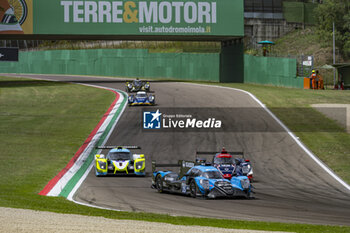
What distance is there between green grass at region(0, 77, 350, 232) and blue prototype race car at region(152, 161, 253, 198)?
12.9 feet

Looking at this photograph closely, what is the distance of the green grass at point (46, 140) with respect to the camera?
578 inches

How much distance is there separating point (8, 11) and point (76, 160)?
31.5 metres

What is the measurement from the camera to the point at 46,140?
3152cm

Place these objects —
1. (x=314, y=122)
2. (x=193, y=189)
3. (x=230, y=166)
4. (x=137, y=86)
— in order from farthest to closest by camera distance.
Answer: (x=137, y=86) < (x=314, y=122) < (x=230, y=166) < (x=193, y=189)

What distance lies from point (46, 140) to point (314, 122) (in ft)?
55.1

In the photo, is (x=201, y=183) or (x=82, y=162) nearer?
(x=201, y=183)

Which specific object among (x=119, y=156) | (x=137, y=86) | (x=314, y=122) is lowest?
(x=119, y=156)

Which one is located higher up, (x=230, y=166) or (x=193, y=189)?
(x=230, y=166)

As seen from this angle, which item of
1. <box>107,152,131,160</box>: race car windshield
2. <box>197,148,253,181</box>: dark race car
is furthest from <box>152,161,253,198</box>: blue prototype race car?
<box>107,152,131,160</box>: race car windshield

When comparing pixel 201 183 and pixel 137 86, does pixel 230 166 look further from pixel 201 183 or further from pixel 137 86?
pixel 137 86

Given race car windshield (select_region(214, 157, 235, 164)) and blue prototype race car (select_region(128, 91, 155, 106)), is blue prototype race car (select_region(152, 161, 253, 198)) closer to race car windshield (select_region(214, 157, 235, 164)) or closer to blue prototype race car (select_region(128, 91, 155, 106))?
race car windshield (select_region(214, 157, 235, 164))

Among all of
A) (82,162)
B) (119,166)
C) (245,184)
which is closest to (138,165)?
(119,166)

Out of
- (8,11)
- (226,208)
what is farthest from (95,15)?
(226,208)

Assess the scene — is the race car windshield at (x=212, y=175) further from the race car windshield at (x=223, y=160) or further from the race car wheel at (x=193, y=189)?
the race car windshield at (x=223, y=160)
